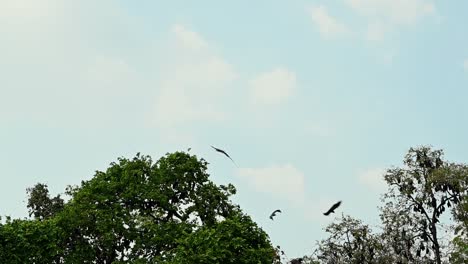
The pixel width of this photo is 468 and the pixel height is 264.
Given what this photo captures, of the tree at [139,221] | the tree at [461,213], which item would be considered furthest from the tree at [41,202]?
the tree at [461,213]

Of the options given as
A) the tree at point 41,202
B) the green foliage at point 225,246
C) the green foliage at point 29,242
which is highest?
the tree at point 41,202

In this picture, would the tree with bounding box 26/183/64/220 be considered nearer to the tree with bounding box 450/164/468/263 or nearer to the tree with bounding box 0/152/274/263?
the tree with bounding box 0/152/274/263

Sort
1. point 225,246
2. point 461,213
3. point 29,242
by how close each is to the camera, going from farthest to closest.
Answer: point 461,213 < point 29,242 < point 225,246

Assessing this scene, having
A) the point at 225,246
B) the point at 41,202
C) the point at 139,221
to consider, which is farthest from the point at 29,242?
the point at 41,202

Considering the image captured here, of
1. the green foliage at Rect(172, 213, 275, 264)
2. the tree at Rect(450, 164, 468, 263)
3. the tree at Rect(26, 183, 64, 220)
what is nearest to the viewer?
the green foliage at Rect(172, 213, 275, 264)

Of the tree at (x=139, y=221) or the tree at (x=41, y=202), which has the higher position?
the tree at (x=41, y=202)

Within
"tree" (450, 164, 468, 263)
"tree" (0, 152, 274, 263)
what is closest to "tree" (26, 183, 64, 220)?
"tree" (0, 152, 274, 263)

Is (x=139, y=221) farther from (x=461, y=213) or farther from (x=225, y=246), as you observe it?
(x=461, y=213)

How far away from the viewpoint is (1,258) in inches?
1312

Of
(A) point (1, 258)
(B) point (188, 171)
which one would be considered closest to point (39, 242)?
(A) point (1, 258)

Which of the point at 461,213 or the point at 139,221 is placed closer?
the point at 139,221

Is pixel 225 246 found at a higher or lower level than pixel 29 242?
lower

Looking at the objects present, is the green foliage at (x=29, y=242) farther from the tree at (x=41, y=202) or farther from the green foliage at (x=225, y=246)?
the tree at (x=41, y=202)

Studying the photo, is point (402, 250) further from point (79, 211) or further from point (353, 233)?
point (79, 211)
